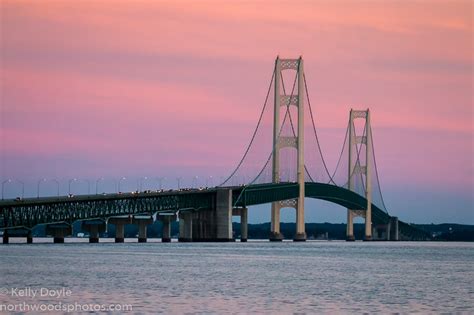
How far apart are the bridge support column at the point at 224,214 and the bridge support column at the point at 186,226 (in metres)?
6.25

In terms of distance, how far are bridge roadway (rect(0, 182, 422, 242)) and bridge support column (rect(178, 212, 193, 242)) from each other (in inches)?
97.3

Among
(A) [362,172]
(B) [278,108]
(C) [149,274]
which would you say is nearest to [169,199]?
(B) [278,108]

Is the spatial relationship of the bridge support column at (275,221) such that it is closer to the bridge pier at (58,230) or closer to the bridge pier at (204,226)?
the bridge pier at (204,226)

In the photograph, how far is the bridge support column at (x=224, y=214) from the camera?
5330 inches

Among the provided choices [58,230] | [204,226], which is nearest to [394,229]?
[204,226]

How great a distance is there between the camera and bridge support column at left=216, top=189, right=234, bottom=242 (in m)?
135

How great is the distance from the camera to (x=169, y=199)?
139 metres

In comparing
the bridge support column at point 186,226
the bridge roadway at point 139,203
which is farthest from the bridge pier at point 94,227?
the bridge support column at point 186,226

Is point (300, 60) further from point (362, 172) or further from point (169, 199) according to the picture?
point (362, 172)

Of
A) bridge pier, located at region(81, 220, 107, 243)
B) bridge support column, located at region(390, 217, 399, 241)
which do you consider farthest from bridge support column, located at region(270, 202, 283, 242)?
bridge support column, located at region(390, 217, 399, 241)

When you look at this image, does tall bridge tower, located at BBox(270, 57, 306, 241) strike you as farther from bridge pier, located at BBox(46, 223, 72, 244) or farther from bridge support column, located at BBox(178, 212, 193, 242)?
bridge pier, located at BBox(46, 223, 72, 244)

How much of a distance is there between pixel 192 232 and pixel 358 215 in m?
37.4

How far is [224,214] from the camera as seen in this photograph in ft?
446

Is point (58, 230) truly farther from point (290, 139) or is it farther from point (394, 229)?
point (394, 229)
